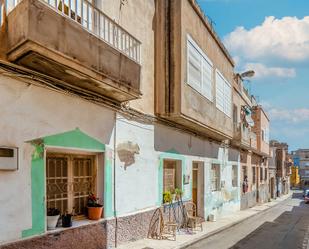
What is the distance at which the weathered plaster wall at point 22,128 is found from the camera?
18.3 feet

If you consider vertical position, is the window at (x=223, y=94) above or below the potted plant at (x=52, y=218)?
above

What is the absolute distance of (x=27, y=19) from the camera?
530 centimetres

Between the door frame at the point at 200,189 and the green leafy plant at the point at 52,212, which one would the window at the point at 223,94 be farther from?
the green leafy plant at the point at 52,212

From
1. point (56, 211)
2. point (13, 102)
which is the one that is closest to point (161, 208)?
point (56, 211)

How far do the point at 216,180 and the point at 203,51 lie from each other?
284 inches

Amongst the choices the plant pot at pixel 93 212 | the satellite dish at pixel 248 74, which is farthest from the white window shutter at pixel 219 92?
A: the satellite dish at pixel 248 74

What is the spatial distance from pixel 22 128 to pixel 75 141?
142cm

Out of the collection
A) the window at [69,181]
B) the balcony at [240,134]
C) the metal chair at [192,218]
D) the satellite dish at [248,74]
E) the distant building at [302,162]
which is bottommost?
the distant building at [302,162]

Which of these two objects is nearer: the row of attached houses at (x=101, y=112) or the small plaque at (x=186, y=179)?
the row of attached houses at (x=101, y=112)

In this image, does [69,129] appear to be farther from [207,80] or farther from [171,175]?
[207,80]

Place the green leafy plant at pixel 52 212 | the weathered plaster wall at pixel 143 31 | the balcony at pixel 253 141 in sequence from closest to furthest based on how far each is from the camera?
the green leafy plant at pixel 52 212, the weathered plaster wall at pixel 143 31, the balcony at pixel 253 141

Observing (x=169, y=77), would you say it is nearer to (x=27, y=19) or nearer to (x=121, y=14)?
(x=121, y=14)

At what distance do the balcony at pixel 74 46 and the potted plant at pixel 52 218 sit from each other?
8.15 ft

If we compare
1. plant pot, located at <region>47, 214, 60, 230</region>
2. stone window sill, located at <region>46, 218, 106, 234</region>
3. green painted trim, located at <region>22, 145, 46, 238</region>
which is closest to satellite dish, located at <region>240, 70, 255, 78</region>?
stone window sill, located at <region>46, 218, 106, 234</region>
